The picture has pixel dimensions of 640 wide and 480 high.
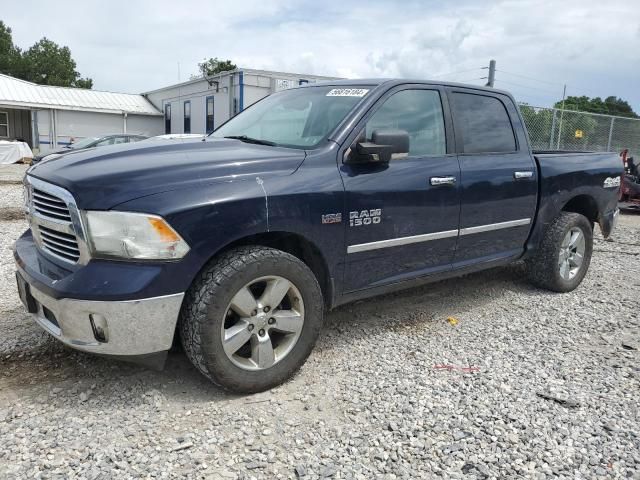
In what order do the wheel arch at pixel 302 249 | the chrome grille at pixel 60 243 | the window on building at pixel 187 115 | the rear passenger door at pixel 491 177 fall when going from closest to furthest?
the chrome grille at pixel 60 243
the wheel arch at pixel 302 249
the rear passenger door at pixel 491 177
the window on building at pixel 187 115

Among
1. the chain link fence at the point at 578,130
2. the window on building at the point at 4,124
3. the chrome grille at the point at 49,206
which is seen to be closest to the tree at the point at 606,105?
the chain link fence at the point at 578,130

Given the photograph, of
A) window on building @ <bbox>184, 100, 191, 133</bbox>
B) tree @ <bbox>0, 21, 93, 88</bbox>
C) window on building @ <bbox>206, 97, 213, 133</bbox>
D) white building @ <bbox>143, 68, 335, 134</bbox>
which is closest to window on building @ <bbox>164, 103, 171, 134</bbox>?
white building @ <bbox>143, 68, 335, 134</bbox>

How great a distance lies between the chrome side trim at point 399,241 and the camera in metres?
3.31

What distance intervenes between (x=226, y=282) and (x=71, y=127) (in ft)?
99.3

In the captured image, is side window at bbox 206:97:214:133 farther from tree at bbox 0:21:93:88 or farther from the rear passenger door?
tree at bbox 0:21:93:88

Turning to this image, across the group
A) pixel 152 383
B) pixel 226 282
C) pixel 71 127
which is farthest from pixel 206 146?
pixel 71 127

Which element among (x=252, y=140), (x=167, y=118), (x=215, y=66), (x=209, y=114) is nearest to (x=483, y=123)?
(x=252, y=140)

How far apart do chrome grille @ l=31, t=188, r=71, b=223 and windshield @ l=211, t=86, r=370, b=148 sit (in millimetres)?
1378

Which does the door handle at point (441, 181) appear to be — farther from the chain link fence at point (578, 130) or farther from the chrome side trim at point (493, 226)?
the chain link fence at point (578, 130)

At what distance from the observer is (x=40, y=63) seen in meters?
51.9

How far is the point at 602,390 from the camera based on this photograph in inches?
123

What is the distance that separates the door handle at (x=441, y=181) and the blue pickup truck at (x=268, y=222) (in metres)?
0.01

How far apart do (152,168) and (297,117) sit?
1358mm

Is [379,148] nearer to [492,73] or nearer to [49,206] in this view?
[49,206]
